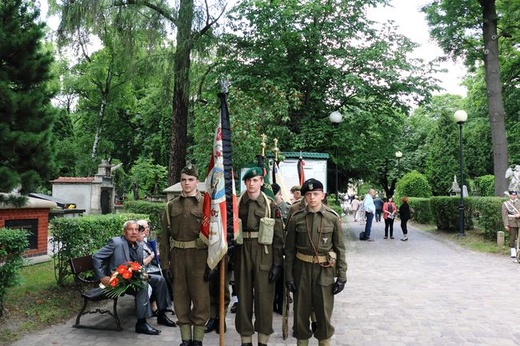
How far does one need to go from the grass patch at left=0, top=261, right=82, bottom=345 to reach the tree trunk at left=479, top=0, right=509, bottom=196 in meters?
16.1

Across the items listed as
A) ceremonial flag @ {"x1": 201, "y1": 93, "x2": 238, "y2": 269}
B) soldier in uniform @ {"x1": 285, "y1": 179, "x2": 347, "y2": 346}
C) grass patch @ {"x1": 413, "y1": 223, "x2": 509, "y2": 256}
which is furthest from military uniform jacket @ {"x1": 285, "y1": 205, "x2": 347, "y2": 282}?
grass patch @ {"x1": 413, "y1": 223, "x2": 509, "y2": 256}

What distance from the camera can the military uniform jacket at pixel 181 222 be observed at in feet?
16.4

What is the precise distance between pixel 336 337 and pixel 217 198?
2.39 meters

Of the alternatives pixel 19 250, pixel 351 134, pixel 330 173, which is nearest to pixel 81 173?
pixel 330 173

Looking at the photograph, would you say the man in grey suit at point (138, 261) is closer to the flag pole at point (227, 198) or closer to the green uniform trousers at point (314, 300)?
the flag pole at point (227, 198)

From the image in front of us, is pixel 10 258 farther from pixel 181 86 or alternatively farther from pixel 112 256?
pixel 181 86

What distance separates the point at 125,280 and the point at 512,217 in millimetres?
10213

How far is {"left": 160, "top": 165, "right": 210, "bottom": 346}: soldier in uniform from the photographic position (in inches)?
193

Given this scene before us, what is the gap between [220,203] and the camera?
15.9 feet

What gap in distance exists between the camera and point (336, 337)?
5566 mm

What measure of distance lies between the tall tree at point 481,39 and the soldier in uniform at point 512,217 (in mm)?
5867

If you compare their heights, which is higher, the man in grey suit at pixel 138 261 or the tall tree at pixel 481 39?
the tall tree at pixel 481 39

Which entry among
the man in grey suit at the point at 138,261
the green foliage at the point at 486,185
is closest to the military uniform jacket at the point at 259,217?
the man in grey suit at the point at 138,261

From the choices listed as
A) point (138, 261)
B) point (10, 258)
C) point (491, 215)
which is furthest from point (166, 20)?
point (491, 215)
